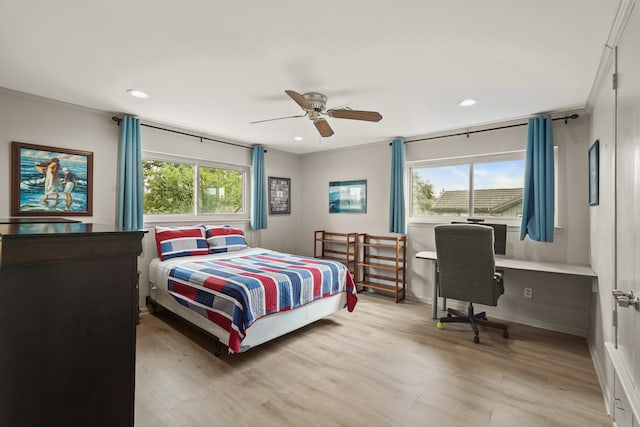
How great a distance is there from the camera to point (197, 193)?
4.45 metres

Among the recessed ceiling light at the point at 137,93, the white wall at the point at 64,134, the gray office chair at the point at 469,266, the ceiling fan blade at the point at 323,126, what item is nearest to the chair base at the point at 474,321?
the gray office chair at the point at 469,266

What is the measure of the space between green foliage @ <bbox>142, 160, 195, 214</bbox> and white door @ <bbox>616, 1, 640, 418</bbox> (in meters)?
4.44

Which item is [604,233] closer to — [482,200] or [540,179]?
[540,179]

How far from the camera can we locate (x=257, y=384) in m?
2.26

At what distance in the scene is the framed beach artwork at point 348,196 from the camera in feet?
16.4

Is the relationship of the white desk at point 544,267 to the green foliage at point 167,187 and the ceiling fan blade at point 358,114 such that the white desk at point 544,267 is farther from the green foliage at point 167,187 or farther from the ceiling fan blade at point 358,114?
the green foliage at point 167,187

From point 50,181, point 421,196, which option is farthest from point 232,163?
point 421,196

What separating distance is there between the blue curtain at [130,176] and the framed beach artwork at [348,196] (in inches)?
116

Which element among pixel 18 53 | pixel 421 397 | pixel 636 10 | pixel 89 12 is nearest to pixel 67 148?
pixel 18 53

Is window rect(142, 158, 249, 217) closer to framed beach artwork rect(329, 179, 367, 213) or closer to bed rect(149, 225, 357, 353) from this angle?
bed rect(149, 225, 357, 353)

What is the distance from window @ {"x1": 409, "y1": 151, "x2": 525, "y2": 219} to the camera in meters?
3.72

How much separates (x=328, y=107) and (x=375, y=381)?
8.33 ft

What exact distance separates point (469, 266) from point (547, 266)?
0.83m

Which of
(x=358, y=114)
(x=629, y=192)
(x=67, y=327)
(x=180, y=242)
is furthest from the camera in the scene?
(x=180, y=242)
